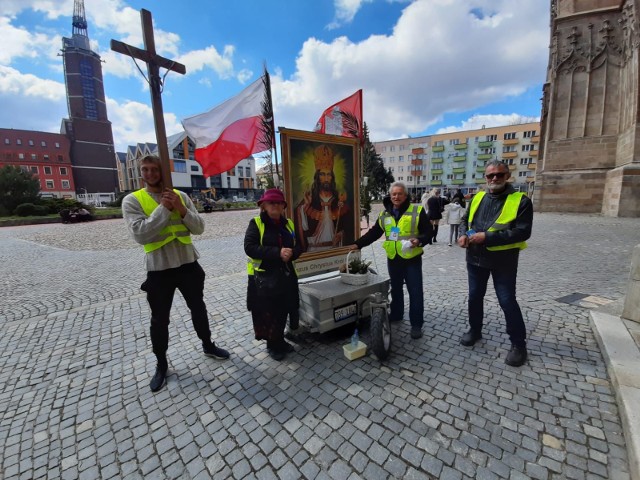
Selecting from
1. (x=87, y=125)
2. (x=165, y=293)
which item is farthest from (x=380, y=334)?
(x=87, y=125)

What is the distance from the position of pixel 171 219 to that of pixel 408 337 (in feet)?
9.55

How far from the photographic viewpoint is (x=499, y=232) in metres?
2.72

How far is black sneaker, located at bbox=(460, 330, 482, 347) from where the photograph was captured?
326 centimetres

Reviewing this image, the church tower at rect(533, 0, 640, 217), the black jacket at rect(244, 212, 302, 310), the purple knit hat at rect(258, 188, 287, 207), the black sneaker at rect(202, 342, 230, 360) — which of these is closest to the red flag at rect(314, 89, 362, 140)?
the purple knit hat at rect(258, 188, 287, 207)

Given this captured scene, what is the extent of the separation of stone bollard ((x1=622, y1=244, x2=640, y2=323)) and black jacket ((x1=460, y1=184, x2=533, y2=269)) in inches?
63.0

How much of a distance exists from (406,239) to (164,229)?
8.20 ft

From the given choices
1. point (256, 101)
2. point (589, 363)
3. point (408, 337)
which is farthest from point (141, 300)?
point (589, 363)

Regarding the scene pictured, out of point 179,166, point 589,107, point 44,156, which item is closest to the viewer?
point 589,107

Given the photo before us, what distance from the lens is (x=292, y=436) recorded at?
212 centimetres

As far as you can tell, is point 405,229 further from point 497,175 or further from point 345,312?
point 345,312

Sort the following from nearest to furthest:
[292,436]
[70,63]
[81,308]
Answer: [292,436] → [81,308] → [70,63]

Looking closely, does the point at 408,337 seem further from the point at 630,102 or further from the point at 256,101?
the point at 630,102

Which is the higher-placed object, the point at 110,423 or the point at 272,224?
the point at 272,224

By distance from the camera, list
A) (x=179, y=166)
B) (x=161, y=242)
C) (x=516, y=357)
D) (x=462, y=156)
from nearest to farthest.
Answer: (x=161, y=242), (x=516, y=357), (x=179, y=166), (x=462, y=156)
